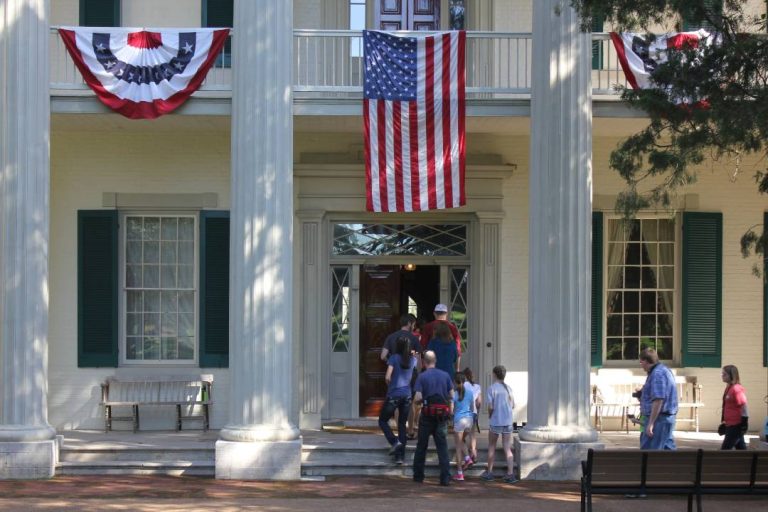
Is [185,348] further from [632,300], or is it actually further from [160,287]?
[632,300]

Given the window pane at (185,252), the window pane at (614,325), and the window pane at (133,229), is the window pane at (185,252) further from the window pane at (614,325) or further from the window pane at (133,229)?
the window pane at (614,325)

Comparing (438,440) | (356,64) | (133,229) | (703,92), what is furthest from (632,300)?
(133,229)

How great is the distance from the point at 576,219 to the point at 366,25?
499 centimetres

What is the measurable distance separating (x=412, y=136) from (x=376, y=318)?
3.81 meters

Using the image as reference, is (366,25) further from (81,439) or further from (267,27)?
(81,439)

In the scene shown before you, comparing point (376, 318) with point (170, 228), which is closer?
point (170, 228)

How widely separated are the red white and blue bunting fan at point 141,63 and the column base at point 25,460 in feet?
14.4

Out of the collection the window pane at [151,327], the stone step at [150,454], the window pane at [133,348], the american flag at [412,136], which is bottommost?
the stone step at [150,454]

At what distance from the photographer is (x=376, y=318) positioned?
17188mm

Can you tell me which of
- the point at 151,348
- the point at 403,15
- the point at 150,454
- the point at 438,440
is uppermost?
the point at 403,15

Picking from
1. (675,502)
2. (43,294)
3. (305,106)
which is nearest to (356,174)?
(305,106)

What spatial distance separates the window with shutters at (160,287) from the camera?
16.6 meters

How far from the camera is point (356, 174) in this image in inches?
650

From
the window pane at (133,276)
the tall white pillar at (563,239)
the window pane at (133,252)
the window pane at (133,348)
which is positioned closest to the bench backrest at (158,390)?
the window pane at (133,348)
